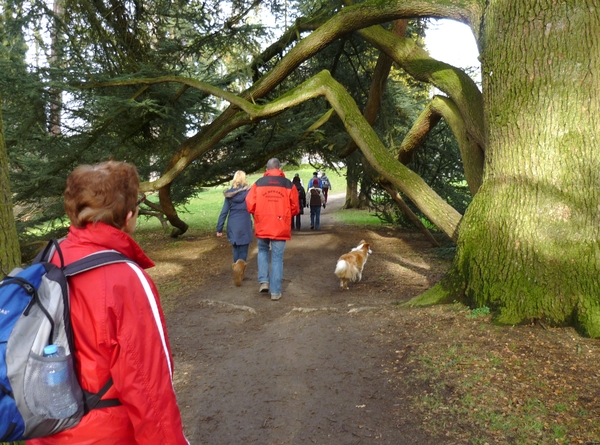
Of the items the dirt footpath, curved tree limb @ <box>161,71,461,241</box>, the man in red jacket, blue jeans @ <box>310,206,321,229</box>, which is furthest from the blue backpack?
blue jeans @ <box>310,206,321,229</box>

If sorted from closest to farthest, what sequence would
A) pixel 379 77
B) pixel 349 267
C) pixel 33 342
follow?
pixel 33 342
pixel 349 267
pixel 379 77

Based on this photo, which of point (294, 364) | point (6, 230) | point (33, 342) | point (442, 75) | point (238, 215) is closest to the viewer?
point (33, 342)

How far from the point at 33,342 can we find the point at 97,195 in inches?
22.5

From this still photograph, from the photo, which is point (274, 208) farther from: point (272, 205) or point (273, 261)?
point (273, 261)

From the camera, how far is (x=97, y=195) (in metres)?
1.99

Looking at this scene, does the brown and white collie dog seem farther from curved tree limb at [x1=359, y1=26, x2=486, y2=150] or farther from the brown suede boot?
curved tree limb at [x1=359, y1=26, x2=486, y2=150]

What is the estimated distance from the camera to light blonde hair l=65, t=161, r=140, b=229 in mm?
1983

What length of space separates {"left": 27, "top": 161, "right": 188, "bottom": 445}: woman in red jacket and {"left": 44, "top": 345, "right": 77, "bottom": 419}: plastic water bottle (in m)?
0.08

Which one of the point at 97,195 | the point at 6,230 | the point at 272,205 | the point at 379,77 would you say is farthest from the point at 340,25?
the point at 97,195

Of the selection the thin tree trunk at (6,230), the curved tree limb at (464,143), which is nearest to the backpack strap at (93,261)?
the thin tree trunk at (6,230)

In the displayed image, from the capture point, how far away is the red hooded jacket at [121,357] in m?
1.86

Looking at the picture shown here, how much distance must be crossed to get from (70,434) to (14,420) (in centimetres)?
21

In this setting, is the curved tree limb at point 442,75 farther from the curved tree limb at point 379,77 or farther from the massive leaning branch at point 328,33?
the curved tree limb at point 379,77

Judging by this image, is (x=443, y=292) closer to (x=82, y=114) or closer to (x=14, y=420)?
(x=14, y=420)
